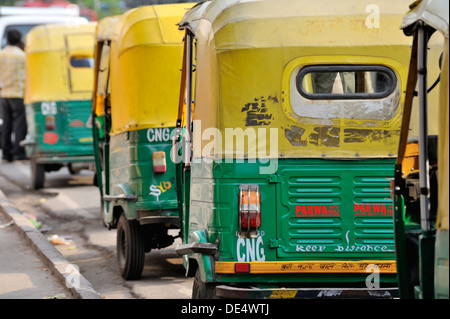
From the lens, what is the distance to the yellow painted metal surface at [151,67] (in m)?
8.80

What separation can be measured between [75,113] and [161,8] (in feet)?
22.2

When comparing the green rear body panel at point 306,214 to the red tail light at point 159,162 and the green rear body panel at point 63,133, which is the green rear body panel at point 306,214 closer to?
the red tail light at point 159,162

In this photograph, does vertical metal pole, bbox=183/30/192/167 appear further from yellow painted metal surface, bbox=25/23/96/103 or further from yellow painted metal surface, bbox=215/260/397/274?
yellow painted metal surface, bbox=25/23/96/103

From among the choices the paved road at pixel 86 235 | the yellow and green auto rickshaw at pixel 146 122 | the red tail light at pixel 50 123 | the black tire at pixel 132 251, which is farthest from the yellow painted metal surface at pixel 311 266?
the red tail light at pixel 50 123

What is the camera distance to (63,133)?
1562 cm

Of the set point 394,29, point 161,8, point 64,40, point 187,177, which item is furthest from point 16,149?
point 394,29

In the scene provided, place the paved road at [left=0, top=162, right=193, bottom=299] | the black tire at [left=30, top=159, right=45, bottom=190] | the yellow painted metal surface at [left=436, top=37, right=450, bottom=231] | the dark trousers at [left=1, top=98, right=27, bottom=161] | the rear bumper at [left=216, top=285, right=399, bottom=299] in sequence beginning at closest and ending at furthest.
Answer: the yellow painted metal surface at [left=436, top=37, right=450, bottom=231], the rear bumper at [left=216, top=285, right=399, bottom=299], the paved road at [left=0, top=162, right=193, bottom=299], the black tire at [left=30, top=159, right=45, bottom=190], the dark trousers at [left=1, top=98, right=27, bottom=161]

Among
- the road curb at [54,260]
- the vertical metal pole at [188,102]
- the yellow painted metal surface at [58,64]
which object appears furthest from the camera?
the yellow painted metal surface at [58,64]

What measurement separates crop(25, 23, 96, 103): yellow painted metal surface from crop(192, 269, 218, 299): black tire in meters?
9.73

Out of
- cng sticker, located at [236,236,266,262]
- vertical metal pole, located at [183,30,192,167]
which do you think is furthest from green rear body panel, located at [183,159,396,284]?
vertical metal pole, located at [183,30,192,167]

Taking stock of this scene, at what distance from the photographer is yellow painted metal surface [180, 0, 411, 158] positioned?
6.16 meters

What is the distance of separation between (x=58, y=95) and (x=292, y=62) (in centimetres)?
1004

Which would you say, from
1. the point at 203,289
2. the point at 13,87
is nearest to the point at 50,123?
the point at 13,87

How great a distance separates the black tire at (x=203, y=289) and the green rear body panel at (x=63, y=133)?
374 inches
